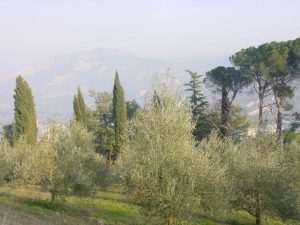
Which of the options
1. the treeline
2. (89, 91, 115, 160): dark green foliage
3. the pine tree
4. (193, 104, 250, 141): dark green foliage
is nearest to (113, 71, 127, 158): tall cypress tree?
the treeline

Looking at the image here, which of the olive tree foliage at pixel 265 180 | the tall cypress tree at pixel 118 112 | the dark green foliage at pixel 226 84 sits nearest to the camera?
the olive tree foliage at pixel 265 180

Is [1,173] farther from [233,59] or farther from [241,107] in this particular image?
[241,107]

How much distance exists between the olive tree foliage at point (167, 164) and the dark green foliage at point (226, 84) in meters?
33.3

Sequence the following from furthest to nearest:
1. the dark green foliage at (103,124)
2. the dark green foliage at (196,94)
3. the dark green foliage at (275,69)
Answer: the dark green foliage at (103,124) → the dark green foliage at (196,94) → the dark green foliage at (275,69)

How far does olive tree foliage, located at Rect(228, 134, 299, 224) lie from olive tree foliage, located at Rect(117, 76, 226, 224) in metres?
7.86

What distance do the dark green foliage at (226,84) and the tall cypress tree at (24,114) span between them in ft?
75.2

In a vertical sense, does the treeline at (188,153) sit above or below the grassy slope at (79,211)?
above

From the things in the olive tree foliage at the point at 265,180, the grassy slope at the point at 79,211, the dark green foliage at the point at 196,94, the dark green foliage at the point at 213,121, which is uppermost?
the dark green foliage at the point at 196,94

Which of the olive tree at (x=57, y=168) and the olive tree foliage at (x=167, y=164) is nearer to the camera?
the olive tree foliage at (x=167, y=164)

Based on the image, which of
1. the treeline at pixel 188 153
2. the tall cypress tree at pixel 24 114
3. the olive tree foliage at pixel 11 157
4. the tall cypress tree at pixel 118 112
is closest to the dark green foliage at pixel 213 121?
the treeline at pixel 188 153

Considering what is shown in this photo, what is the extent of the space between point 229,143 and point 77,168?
12.5 metres

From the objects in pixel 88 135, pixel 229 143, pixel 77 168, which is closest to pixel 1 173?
pixel 88 135

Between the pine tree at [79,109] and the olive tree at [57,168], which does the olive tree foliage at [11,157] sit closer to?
the olive tree at [57,168]

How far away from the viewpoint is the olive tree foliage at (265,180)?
24312 millimetres
